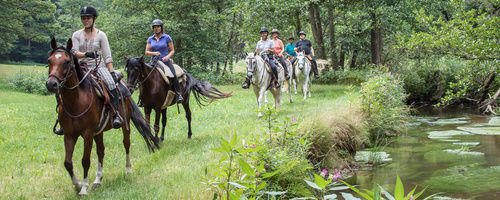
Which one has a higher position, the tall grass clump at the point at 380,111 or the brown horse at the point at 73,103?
the brown horse at the point at 73,103

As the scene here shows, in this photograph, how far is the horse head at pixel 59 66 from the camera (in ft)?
14.8

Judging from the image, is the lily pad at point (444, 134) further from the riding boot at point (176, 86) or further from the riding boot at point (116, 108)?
the riding boot at point (116, 108)

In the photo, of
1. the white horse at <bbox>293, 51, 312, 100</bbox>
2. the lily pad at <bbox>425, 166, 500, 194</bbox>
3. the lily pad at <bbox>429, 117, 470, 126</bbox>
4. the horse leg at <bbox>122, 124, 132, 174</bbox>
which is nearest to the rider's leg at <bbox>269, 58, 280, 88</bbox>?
the white horse at <bbox>293, 51, 312, 100</bbox>

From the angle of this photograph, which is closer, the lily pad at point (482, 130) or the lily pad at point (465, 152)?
the lily pad at point (465, 152)

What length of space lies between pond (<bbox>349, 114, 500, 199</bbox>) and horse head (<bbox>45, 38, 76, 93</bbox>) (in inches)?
188

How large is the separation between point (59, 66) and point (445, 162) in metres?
6.99

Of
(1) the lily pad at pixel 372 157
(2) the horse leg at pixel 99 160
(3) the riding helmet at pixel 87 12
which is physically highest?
(3) the riding helmet at pixel 87 12

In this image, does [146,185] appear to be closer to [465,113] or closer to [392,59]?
[465,113]

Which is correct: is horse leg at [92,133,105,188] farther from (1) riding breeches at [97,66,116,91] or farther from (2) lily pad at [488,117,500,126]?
(2) lily pad at [488,117,500,126]

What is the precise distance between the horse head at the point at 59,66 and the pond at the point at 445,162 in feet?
15.7

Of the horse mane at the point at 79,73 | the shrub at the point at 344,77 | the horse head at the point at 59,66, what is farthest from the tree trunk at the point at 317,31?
the horse head at the point at 59,66

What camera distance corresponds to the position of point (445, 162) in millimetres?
7891

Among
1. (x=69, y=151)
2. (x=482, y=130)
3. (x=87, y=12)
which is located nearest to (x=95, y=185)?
(x=69, y=151)

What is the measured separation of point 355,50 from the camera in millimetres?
28422
